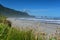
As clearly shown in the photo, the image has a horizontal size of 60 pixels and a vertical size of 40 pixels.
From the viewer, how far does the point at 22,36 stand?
143 inches

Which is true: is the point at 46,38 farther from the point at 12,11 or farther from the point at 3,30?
the point at 12,11

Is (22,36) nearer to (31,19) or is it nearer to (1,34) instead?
(1,34)

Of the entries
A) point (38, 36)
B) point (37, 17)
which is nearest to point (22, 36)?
point (38, 36)

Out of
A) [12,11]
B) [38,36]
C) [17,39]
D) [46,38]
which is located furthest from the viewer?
[12,11]

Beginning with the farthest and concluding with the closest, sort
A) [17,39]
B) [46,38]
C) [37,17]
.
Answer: [37,17] → [46,38] → [17,39]

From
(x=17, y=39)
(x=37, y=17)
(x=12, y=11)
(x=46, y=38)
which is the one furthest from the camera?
(x=12, y=11)

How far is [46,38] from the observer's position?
4.25m

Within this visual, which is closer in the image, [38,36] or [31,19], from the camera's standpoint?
[38,36]

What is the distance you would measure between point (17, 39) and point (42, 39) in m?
0.54

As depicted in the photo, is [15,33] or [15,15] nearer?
[15,33]

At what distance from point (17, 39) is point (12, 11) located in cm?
357

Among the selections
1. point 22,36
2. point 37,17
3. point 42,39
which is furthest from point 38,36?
point 37,17

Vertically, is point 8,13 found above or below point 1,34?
above

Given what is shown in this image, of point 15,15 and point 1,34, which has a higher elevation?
point 15,15
